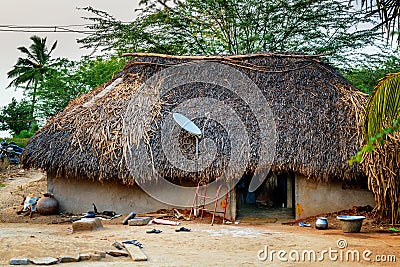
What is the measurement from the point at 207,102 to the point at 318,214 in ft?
10.5

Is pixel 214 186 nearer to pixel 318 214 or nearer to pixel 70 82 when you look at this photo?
pixel 318 214

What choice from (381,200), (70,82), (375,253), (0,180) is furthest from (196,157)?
(70,82)

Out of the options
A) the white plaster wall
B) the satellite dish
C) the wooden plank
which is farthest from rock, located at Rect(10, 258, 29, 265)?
the white plaster wall

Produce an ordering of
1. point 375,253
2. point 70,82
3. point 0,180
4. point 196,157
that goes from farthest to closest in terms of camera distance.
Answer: point 70,82, point 0,180, point 196,157, point 375,253

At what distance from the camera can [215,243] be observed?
24.3 ft

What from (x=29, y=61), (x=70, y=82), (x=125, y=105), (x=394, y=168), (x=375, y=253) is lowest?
(x=375, y=253)

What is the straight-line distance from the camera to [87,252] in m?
6.11

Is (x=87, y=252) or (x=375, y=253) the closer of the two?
Answer: (x=87, y=252)

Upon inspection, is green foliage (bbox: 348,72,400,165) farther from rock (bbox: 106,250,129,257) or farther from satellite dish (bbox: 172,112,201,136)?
satellite dish (bbox: 172,112,201,136)

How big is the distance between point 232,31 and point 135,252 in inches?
447

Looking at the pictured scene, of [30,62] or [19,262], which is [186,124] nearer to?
[19,262]

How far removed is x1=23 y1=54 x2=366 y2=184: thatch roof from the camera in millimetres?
10297

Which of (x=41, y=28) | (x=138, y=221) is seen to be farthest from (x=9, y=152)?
(x=138, y=221)

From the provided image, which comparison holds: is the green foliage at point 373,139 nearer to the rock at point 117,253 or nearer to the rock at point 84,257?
the rock at point 84,257
